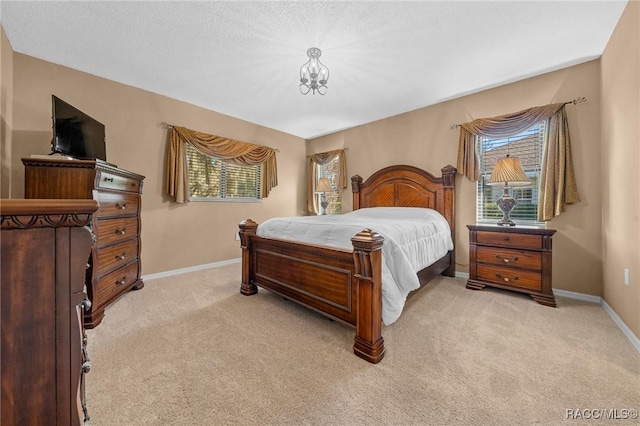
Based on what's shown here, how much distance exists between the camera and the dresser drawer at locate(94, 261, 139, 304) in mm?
2182

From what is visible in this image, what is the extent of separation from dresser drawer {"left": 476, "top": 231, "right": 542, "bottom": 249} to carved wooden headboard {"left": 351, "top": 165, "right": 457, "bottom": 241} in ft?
2.11

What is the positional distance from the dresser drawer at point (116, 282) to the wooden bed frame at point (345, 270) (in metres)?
1.19

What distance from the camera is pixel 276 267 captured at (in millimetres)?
2463

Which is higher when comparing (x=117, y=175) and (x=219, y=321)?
(x=117, y=175)

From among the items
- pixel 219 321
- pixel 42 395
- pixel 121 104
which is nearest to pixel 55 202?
pixel 42 395

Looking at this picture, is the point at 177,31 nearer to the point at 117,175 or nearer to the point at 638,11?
the point at 117,175

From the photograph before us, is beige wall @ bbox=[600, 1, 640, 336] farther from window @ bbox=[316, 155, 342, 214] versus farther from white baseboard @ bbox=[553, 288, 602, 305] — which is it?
window @ bbox=[316, 155, 342, 214]

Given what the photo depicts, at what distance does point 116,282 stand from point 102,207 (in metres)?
0.78

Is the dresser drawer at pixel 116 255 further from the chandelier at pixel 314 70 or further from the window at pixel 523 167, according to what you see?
the window at pixel 523 167

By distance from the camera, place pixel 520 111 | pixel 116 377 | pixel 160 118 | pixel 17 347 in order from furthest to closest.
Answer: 1. pixel 160 118
2. pixel 520 111
3. pixel 116 377
4. pixel 17 347

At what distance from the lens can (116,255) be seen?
8.00ft

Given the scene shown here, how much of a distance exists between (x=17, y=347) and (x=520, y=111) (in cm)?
411

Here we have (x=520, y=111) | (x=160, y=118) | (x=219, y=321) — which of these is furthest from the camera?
(x=160, y=118)

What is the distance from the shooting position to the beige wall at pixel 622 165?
181 centimetres
